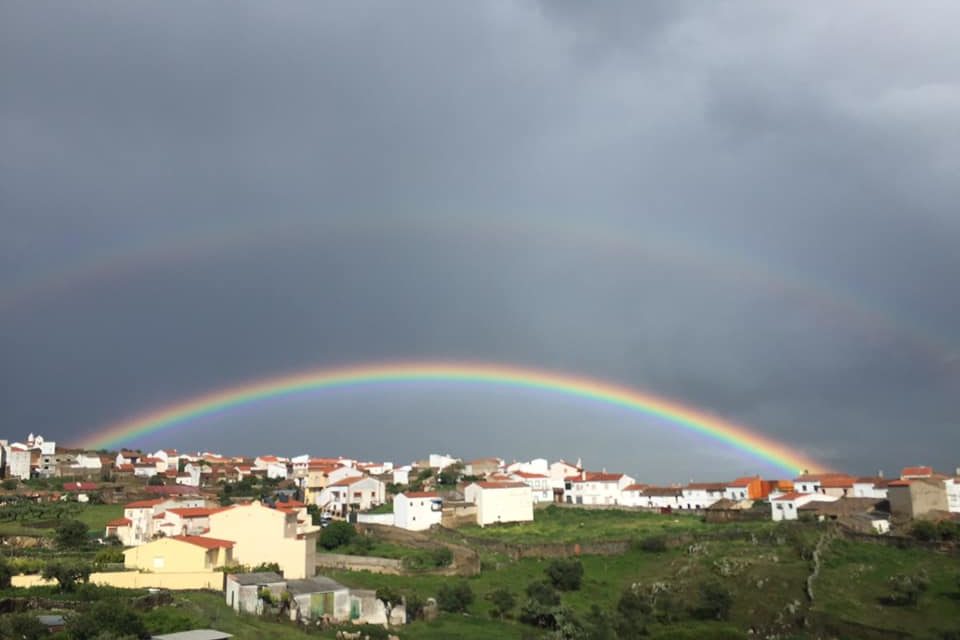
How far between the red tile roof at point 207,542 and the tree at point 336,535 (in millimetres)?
12719

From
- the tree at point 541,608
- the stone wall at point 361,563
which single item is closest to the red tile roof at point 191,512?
the stone wall at point 361,563

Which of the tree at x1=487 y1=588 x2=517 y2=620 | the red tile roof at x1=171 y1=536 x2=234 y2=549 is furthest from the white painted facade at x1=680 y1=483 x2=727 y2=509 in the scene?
the red tile roof at x1=171 y1=536 x2=234 y2=549

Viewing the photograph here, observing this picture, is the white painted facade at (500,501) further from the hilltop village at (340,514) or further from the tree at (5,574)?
the tree at (5,574)

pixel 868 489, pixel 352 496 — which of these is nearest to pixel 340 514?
pixel 352 496

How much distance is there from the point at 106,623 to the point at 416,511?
41.5 metres

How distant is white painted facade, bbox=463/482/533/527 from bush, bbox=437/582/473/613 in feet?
91.3

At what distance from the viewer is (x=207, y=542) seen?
3944cm

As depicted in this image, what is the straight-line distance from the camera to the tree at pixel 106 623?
78.4 ft

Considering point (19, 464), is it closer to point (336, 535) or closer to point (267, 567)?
point (336, 535)

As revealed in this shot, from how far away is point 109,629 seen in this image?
24109 mm

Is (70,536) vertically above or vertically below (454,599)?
above

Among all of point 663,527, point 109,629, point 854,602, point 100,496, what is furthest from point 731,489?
point 109,629

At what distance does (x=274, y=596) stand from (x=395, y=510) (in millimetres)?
32315

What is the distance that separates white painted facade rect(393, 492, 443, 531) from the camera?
64562 mm
